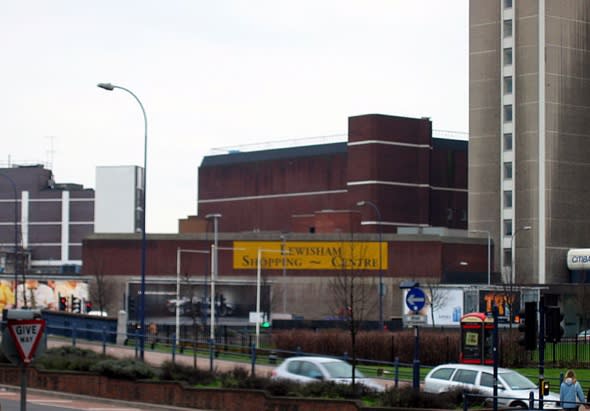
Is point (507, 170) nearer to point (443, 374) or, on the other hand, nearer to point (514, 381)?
→ point (443, 374)

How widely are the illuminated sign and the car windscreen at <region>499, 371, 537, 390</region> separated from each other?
65.6 meters

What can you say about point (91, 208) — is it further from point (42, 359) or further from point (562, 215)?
point (42, 359)

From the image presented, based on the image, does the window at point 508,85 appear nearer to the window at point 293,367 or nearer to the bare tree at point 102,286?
the bare tree at point 102,286

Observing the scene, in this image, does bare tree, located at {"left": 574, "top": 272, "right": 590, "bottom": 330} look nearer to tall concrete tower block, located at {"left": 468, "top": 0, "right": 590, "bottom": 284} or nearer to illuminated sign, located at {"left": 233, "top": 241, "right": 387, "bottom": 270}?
tall concrete tower block, located at {"left": 468, "top": 0, "right": 590, "bottom": 284}

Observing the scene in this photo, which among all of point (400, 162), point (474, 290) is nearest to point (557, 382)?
point (474, 290)

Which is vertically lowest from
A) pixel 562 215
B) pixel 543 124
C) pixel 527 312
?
pixel 527 312

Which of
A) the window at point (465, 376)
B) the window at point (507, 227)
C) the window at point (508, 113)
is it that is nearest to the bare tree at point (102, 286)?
the window at point (507, 227)

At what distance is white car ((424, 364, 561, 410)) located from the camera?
32.9 metres

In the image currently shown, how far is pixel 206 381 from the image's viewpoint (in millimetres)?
36281

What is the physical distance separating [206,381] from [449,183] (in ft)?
283

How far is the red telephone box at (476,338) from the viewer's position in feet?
137

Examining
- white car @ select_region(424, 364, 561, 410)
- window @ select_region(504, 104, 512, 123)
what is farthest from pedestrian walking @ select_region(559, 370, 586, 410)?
window @ select_region(504, 104, 512, 123)

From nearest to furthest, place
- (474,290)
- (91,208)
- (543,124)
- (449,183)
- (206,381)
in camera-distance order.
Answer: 1. (206,381)
2. (474,290)
3. (543,124)
4. (449,183)
5. (91,208)

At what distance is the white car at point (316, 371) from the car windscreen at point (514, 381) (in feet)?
10.9
